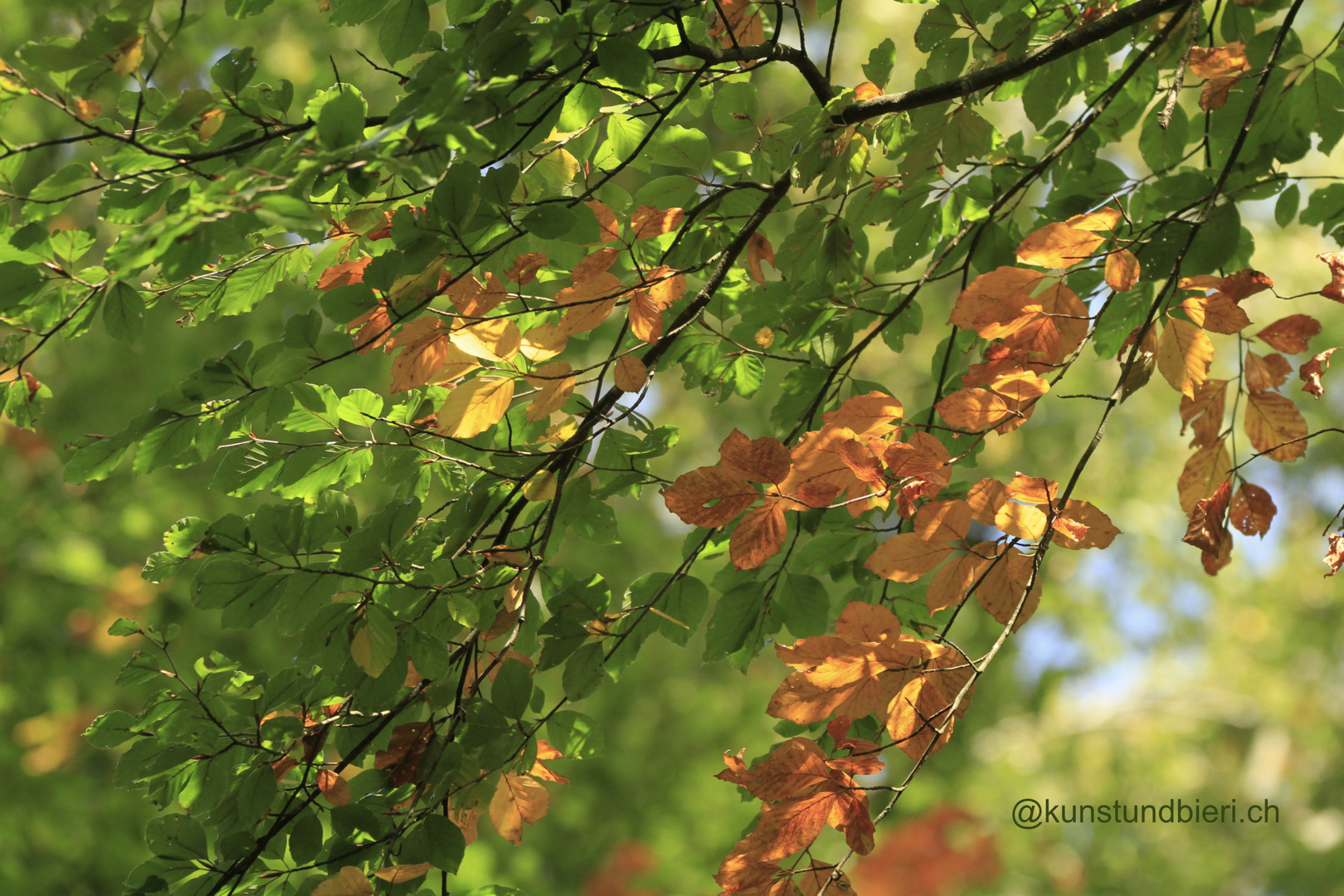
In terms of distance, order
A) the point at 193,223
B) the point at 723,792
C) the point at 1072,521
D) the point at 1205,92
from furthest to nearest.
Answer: the point at 723,792, the point at 1205,92, the point at 1072,521, the point at 193,223

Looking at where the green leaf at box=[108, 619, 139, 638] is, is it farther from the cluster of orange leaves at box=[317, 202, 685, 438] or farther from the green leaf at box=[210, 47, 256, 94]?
the green leaf at box=[210, 47, 256, 94]

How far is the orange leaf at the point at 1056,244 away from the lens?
0.65m

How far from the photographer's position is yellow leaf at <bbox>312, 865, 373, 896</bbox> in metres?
0.59

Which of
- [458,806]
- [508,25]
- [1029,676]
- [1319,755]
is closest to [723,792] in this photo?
[458,806]

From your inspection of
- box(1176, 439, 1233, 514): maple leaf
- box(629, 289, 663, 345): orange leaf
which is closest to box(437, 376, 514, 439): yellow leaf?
box(629, 289, 663, 345): orange leaf

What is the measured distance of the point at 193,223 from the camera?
385 mm

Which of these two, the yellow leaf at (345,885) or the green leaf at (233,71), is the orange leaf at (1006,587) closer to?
the yellow leaf at (345,885)

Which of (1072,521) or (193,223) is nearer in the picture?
(193,223)

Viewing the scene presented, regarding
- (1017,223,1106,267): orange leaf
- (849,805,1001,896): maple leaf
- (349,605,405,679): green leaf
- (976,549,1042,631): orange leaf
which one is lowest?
(849,805,1001,896): maple leaf

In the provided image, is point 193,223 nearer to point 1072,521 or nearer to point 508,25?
point 508,25

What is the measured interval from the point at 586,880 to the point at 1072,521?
3156 mm

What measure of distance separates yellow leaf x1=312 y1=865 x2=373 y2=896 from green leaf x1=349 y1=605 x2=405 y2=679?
13 centimetres

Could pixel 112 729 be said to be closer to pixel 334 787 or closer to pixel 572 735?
pixel 334 787

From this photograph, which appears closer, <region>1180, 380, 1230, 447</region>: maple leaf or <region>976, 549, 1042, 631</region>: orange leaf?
<region>976, 549, 1042, 631</region>: orange leaf
